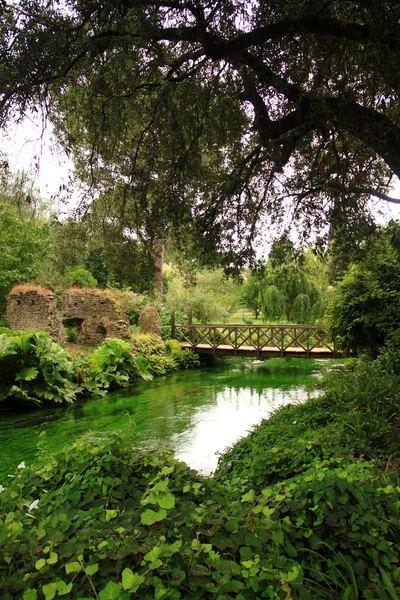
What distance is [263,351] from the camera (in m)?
15.8

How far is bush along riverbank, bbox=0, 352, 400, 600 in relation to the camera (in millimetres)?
1500

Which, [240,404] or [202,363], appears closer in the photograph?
[240,404]

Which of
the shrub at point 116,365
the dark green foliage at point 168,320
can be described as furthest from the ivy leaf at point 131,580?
the dark green foliage at point 168,320

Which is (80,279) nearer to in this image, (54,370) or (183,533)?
(54,370)

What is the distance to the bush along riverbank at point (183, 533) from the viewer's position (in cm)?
150

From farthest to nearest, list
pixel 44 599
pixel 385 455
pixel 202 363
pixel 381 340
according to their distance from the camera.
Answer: pixel 202 363, pixel 381 340, pixel 385 455, pixel 44 599

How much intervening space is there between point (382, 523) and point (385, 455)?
162 centimetres

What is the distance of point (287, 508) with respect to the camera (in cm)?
209

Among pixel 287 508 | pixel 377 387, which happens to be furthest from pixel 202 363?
pixel 287 508

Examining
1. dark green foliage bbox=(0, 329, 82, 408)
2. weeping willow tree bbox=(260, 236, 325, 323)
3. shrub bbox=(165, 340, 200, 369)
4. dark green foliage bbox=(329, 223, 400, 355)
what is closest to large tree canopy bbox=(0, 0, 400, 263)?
dark green foliage bbox=(329, 223, 400, 355)

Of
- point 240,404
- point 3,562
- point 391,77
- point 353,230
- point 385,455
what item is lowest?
point 240,404

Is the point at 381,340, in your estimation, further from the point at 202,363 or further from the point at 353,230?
the point at 202,363

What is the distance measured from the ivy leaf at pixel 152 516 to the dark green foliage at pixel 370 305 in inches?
243

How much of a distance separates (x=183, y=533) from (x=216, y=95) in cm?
474
